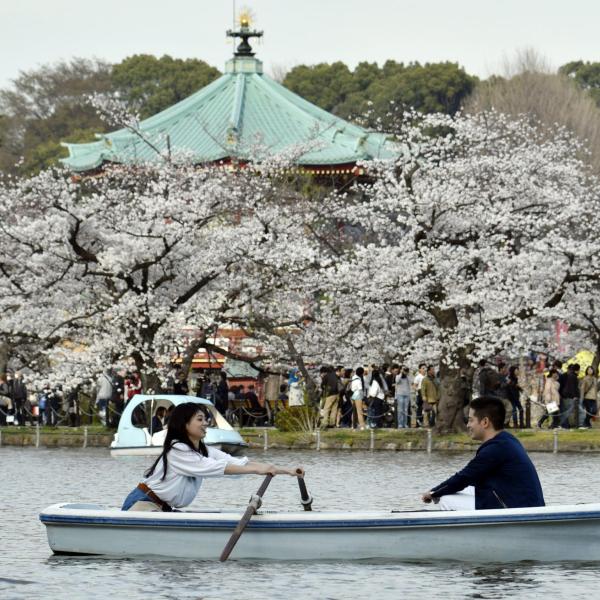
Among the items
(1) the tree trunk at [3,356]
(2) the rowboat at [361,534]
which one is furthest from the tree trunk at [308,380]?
(2) the rowboat at [361,534]

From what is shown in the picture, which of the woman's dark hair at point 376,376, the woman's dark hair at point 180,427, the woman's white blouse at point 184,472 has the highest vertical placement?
the woman's dark hair at point 376,376

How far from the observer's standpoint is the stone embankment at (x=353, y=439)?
37438 millimetres

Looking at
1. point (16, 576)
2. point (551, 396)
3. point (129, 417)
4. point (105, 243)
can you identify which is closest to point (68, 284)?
point (105, 243)

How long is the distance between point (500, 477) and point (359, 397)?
81.2 feet

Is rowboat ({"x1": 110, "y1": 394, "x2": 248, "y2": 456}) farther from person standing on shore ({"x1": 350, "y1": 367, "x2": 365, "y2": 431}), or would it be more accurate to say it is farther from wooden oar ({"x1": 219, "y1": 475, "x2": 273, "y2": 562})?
wooden oar ({"x1": 219, "y1": 475, "x2": 273, "y2": 562})

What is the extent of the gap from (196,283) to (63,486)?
54.6ft

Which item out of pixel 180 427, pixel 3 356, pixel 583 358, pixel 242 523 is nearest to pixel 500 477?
pixel 242 523

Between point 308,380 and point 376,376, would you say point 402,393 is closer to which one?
point 376,376

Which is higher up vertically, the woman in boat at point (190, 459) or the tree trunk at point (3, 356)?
the tree trunk at point (3, 356)

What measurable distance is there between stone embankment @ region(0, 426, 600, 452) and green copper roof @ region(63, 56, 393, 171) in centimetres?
2116

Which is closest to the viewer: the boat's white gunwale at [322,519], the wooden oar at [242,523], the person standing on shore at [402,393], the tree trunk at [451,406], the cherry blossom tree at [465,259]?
the boat's white gunwale at [322,519]

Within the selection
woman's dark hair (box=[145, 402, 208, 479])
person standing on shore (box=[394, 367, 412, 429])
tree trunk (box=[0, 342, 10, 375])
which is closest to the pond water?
woman's dark hair (box=[145, 402, 208, 479])

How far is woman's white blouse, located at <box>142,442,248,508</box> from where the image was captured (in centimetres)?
1770

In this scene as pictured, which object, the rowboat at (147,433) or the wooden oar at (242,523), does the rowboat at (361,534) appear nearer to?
the wooden oar at (242,523)
